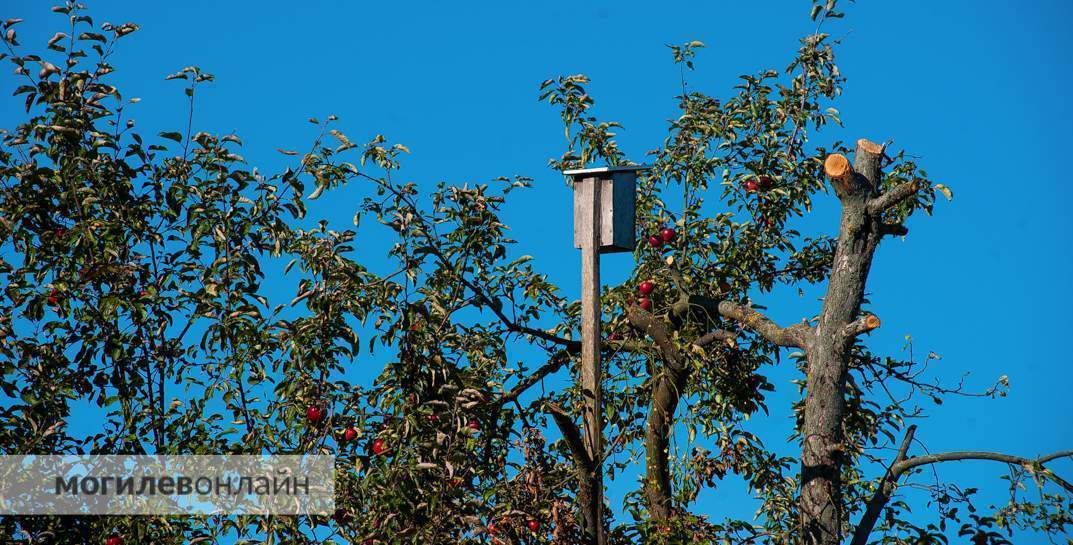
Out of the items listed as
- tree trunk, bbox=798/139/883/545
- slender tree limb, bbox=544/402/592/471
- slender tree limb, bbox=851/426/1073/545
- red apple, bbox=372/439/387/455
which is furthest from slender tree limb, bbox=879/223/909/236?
red apple, bbox=372/439/387/455

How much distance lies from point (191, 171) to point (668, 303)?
10.7ft

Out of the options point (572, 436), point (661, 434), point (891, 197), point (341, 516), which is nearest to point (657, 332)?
point (661, 434)

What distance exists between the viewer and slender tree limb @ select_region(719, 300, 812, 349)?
6117mm

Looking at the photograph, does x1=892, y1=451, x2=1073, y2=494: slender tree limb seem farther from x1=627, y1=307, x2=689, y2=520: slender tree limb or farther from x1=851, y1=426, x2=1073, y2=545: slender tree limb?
x1=627, y1=307, x2=689, y2=520: slender tree limb

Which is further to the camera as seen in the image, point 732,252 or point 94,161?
point 732,252

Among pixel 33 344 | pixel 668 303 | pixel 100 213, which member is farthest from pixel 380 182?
pixel 668 303

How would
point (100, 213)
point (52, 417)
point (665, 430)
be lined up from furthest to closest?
point (665, 430)
point (100, 213)
point (52, 417)

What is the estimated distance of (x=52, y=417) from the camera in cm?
512

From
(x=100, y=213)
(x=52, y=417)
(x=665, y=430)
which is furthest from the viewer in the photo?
(x=665, y=430)

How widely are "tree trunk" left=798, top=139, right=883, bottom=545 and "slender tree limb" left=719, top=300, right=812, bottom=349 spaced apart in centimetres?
10

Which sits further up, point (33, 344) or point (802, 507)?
point (33, 344)

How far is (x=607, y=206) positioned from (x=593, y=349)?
809 mm

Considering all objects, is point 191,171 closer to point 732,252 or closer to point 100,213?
point 100,213

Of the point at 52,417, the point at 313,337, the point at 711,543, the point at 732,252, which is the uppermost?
the point at 732,252
